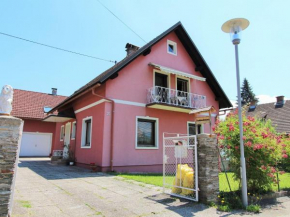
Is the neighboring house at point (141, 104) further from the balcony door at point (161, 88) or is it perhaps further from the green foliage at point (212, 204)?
the green foliage at point (212, 204)

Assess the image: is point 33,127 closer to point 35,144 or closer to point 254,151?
point 35,144

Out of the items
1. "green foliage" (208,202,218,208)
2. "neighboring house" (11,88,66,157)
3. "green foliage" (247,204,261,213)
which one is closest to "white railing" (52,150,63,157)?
"neighboring house" (11,88,66,157)

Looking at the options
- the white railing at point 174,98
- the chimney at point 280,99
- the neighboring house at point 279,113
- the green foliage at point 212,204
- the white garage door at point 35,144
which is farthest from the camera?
the chimney at point 280,99

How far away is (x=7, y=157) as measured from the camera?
3633 millimetres

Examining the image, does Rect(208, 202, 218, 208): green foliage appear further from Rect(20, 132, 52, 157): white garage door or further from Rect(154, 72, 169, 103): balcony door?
Rect(20, 132, 52, 157): white garage door

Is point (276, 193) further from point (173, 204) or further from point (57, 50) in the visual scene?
point (57, 50)

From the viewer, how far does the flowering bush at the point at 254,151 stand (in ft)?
20.3

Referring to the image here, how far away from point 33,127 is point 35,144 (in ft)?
5.69

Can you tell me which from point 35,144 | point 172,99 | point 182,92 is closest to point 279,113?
point 182,92

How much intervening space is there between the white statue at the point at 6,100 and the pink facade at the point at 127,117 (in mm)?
6991

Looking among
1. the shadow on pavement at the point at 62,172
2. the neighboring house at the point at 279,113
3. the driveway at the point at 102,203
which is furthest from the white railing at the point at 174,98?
the neighboring house at the point at 279,113

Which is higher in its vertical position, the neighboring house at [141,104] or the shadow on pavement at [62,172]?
the neighboring house at [141,104]

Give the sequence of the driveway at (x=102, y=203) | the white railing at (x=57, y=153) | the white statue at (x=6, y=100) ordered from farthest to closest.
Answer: the white railing at (x=57, y=153) < the driveway at (x=102, y=203) < the white statue at (x=6, y=100)

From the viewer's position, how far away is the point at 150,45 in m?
12.8
